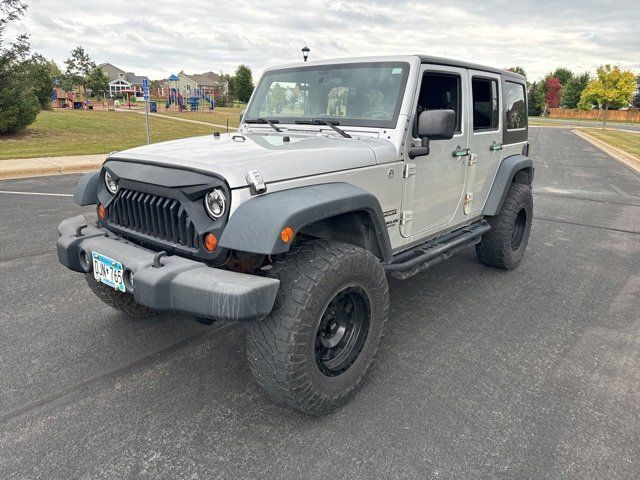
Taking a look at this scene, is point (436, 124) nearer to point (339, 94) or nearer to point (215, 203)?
point (339, 94)

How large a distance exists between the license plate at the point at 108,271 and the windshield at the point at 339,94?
1729mm

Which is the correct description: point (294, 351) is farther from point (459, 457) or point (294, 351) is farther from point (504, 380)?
point (504, 380)

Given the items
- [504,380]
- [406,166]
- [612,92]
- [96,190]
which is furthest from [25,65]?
[612,92]

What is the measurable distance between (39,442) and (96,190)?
1.57 meters

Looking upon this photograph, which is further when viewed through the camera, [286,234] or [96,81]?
[96,81]

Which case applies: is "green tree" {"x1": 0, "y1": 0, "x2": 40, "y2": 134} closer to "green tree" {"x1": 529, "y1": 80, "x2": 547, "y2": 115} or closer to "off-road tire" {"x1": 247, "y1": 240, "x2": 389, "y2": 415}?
"off-road tire" {"x1": 247, "y1": 240, "x2": 389, "y2": 415}

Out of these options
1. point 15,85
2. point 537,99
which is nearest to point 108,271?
point 15,85

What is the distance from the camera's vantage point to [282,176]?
8.08 ft

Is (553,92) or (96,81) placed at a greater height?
(553,92)

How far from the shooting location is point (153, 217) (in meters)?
2.61

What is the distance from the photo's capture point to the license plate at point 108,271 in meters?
2.45

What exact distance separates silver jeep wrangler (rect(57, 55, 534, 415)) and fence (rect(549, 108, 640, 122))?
64869 mm

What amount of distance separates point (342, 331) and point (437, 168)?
1.55m

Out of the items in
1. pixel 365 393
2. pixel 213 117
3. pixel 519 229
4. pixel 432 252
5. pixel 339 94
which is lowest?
pixel 365 393
